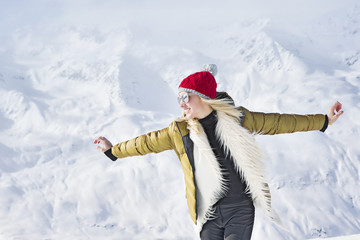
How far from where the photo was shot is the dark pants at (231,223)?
3.39m

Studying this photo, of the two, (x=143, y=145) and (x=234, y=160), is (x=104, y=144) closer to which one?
(x=143, y=145)

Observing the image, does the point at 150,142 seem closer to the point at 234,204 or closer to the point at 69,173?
the point at 234,204

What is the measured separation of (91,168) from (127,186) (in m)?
23.3

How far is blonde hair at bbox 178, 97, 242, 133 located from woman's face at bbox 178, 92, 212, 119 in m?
0.05

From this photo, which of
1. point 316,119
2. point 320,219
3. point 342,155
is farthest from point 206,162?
point 342,155

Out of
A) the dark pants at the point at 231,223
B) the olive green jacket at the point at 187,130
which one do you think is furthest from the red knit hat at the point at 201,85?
the dark pants at the point at 231,223

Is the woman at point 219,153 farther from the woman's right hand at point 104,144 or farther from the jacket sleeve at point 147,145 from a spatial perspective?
the woman's right hand at point 104,144

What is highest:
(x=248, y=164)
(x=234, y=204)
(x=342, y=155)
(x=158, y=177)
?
(x=248, y=164)

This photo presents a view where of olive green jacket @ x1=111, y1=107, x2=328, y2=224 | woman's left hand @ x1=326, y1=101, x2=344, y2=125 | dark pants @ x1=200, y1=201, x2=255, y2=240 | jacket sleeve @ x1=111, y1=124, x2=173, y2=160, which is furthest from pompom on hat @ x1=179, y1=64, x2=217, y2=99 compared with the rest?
woman's left hand @ x1=326, y1=101, x2=344, y2=125

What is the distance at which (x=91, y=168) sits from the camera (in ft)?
602

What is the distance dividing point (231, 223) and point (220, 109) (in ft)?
3.53

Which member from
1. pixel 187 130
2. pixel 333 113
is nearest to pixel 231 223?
pixel 187 130

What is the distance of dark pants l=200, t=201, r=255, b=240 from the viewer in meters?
3.39

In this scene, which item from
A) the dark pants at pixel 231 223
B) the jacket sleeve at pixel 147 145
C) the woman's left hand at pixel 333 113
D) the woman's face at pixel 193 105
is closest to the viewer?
the dark pants at pixel 231 223
